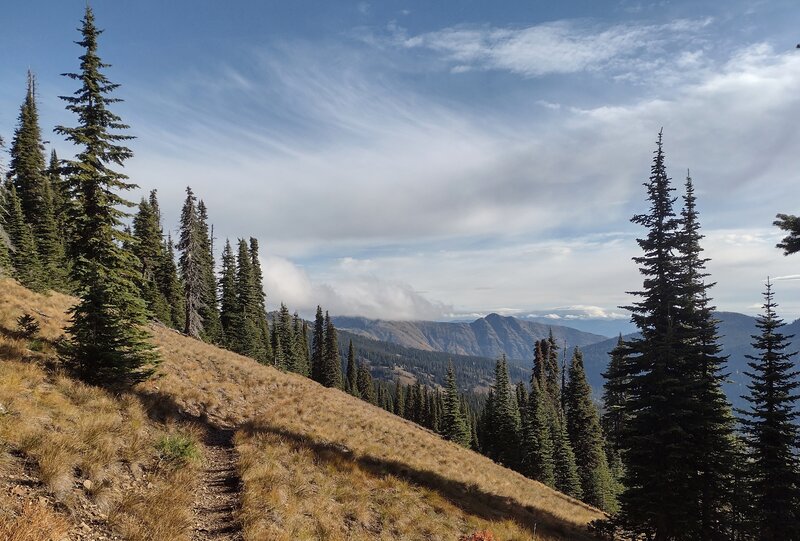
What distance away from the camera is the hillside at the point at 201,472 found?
6699 mm

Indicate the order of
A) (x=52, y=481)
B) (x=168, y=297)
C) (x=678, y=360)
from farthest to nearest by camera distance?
(x=168, y=297) < (x=678, y=360) < (x=52, y=481)

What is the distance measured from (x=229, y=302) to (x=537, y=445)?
153ft

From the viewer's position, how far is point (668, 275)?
1830 cm

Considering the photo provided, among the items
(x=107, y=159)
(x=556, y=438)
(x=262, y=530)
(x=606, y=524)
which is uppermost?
(x=107, y=159)

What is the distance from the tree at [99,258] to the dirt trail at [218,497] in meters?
4.66

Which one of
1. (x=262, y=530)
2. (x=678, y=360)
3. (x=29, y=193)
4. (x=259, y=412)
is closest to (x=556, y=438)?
(x=678, y=360)

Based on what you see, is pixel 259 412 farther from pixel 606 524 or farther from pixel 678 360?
pixel 678 360

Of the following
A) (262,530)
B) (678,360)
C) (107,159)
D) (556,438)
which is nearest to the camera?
(262,530)

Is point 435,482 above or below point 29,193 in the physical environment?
below

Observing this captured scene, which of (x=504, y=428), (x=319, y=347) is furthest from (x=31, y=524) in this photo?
(x=319, y=347)

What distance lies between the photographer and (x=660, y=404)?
17062 mm

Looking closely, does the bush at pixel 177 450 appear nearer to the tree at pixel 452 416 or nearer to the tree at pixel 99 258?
the tree at pixel 99 258

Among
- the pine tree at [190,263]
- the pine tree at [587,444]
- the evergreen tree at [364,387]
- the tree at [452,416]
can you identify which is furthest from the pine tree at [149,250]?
the evergreen tree at [364,387]

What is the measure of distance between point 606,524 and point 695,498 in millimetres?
4210
